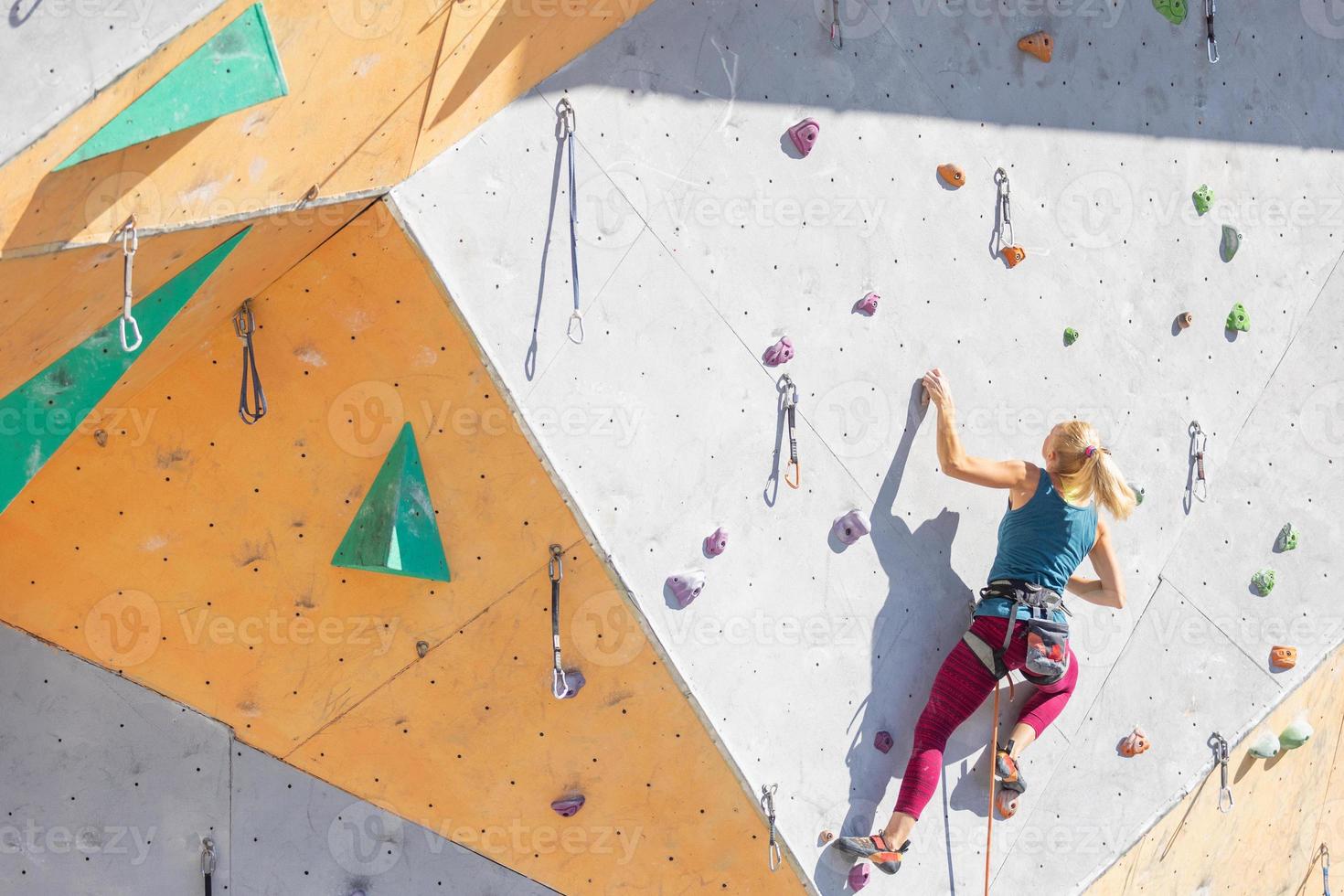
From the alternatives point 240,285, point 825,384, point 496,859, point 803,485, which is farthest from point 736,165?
point 496,859

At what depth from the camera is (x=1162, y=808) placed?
4973 millimetres

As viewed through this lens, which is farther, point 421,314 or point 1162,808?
point 1162,808

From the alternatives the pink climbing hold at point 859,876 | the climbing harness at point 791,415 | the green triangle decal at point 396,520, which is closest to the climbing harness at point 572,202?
the green triangle decal at point 396,520

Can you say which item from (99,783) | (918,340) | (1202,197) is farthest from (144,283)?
(1202,197)

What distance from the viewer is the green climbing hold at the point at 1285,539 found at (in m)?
5.15

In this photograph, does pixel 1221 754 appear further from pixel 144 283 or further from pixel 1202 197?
pixel 144 283

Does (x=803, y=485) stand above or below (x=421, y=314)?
below

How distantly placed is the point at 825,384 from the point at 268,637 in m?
1.80

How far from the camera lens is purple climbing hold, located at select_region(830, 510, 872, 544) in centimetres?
441

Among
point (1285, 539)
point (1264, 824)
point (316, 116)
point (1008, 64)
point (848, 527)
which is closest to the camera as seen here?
point (316, 116)

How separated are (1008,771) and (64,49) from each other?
336 centimetres

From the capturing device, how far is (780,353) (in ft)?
14.1

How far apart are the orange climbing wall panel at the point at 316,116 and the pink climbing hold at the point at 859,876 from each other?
2489mm

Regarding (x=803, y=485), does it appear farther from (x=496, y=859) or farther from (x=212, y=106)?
(x=212, y=106)
